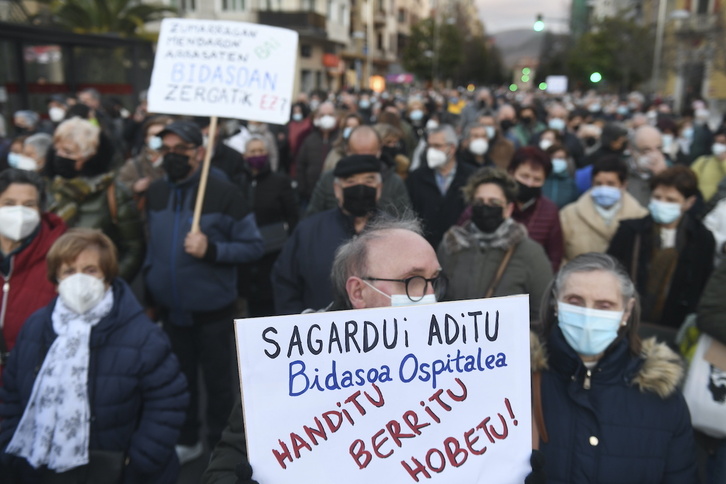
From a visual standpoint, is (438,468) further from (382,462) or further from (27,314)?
(27,314)

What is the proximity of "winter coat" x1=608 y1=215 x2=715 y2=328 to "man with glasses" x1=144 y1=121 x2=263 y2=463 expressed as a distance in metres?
2.30

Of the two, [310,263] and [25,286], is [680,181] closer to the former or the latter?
[310,263]

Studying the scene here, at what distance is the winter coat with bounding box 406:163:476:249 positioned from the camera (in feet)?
16.6

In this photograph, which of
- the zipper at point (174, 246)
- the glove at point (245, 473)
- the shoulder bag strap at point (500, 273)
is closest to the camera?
the glove at point (245, 473)

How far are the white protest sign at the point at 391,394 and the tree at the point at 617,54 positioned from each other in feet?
122

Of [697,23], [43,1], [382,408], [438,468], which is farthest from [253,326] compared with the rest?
[697,23]

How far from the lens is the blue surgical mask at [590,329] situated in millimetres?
2291

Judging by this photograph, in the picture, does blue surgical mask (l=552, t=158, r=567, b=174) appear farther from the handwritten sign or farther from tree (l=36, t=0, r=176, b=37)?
tree (l=36, t=0, r=176, b=37)

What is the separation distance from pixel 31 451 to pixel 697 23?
4686cm

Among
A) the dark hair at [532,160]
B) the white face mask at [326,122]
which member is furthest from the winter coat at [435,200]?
the white face mask at [326,122]

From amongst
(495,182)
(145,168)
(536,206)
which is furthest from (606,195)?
(145,168)

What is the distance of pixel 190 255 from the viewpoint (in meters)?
3.68

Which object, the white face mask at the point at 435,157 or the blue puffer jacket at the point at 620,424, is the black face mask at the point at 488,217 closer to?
the blue puffer jacket at the point at 620,424

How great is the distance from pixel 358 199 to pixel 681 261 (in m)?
2.02
